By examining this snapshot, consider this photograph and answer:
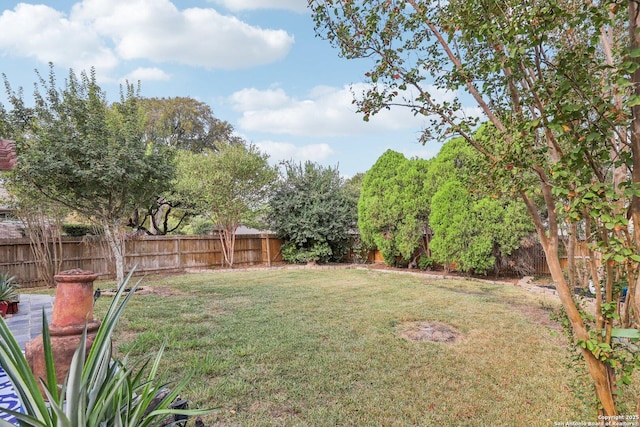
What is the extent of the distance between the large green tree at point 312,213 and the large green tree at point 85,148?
22.1ft

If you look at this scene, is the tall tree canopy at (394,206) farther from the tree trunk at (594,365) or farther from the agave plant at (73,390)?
the agave plant at (73,390)

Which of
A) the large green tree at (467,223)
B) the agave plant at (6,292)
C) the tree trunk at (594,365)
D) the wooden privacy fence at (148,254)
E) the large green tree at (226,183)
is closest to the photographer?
the tree trunk at (594,365)

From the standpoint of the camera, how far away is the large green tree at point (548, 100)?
1.27 meters

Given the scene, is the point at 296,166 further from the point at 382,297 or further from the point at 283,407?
the point at 283,407

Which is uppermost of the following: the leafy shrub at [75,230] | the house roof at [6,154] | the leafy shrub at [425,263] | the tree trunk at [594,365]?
the house roof at [6,154]

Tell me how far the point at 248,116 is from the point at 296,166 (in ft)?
9.96

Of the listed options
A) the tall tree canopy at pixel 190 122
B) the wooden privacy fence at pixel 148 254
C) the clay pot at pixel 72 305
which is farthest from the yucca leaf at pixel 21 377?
the tall tree canopy at pixel 190 122

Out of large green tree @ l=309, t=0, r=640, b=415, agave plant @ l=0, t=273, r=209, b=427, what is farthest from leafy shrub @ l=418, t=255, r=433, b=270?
agave plant @ l=0, t=273, r=209, b=427

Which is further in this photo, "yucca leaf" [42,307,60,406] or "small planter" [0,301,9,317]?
"small planter" [0,301,9,317]

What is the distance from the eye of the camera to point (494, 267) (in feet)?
30.9

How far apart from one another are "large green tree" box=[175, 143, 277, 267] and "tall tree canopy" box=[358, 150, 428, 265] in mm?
4098

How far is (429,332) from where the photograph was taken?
4.42 metres

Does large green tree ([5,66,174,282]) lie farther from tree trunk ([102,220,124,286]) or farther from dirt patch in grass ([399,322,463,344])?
dirt patch in grass ([399,322,463,344])

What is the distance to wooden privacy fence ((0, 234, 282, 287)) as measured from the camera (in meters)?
8.73
